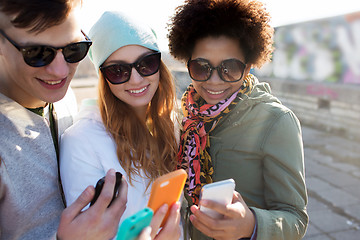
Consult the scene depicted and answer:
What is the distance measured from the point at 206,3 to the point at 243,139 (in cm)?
85

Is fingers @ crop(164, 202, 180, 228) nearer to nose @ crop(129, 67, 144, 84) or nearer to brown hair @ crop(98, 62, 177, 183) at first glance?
brown hair @ crop(98, 62, 177, 183)

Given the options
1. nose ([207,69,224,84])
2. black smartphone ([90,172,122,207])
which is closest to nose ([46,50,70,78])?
black smartphone ([90,172,122,207])

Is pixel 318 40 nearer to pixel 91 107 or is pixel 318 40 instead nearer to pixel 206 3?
pixel 206 3

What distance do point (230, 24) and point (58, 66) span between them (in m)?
1.00

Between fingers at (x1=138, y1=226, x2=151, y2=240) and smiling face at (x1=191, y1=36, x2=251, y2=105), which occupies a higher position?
smiling face at (x1=191, y1=36, x2=251, y2=105)

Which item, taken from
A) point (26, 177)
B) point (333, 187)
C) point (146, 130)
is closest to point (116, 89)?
point (146, 130)

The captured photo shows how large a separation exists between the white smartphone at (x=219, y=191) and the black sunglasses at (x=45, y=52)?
0.90 m

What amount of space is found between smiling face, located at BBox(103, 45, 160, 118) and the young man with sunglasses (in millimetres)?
265

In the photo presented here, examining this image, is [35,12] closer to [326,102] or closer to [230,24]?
[230,24]

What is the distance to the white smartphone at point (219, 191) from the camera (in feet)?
3.73

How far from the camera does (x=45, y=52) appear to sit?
4.25ft

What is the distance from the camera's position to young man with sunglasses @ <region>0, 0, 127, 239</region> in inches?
43.4

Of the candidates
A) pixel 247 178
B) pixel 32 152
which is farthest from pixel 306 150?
pixel 32 152

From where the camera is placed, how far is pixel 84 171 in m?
1.48
